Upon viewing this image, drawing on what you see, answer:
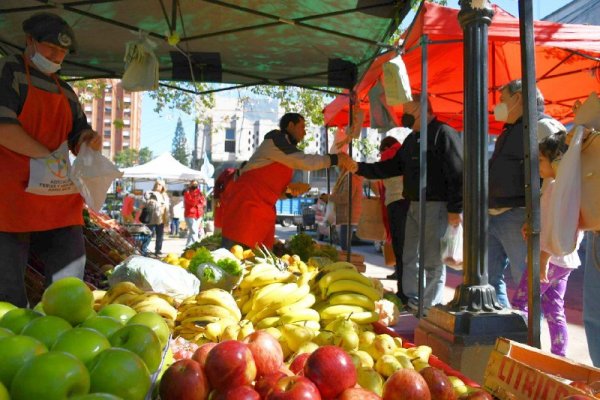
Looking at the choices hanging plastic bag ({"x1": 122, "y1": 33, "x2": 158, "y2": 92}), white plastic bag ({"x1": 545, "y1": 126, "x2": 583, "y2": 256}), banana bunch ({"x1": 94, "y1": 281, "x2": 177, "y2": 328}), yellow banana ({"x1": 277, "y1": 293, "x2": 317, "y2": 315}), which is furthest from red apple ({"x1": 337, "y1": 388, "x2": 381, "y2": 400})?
hanging plastic bag ({"x1": 122, "y1": 33, "x2": 158, "y2": 92})

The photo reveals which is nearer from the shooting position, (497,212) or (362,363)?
(362,363)

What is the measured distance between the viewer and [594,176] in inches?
112

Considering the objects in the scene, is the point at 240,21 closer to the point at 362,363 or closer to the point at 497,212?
the point at 497,212

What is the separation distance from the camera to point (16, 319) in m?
1.68

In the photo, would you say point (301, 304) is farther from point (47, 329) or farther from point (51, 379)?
point (51, 379)

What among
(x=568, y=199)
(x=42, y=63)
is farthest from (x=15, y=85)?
(x=568, y=199)

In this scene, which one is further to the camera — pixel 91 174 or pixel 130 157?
pixel 130 157

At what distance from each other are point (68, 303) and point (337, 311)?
5.56 feet

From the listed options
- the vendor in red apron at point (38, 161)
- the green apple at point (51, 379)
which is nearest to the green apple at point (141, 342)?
the green apple at point (51, 379)

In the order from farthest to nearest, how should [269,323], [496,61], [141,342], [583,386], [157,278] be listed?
[496,61] < [157,278] < [269,323] < [583,386] < [141,342]

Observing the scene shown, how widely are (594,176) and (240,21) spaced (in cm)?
414

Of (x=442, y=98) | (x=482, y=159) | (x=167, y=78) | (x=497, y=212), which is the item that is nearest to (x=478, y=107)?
(x=482, y=159)

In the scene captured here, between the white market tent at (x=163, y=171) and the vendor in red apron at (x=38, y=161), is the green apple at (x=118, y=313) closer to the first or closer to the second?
the vendor in red apron at (x=38, y=161)

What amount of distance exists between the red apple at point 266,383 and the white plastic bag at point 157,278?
1901mm
